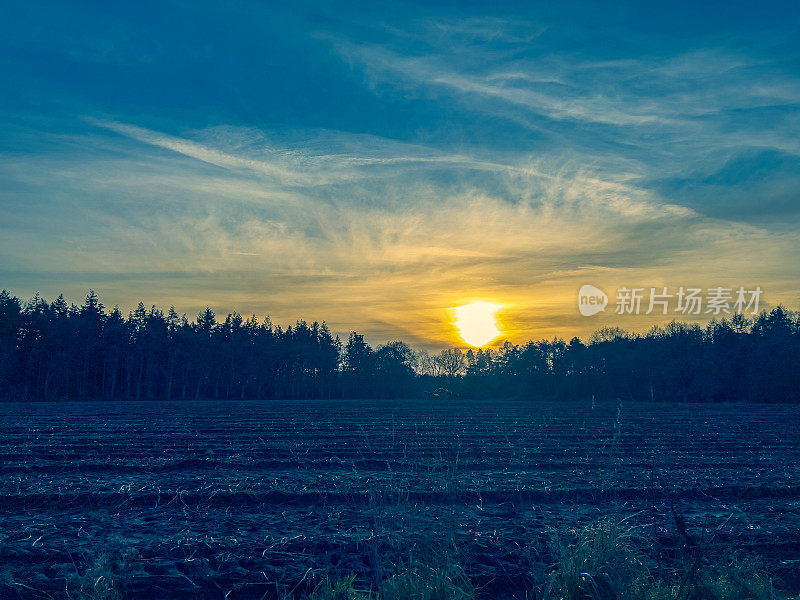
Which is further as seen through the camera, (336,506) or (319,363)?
(319,363)

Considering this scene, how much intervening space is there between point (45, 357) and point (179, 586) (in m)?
80.3

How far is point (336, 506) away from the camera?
988cm

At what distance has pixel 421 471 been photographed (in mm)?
12898

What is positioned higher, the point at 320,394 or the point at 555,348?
the point at 555,348

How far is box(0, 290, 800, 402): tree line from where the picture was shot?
73438 mm

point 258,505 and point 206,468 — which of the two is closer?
point 258,505

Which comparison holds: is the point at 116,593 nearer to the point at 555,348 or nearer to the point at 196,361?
the point at 196,361

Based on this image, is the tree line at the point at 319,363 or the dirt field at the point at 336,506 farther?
the tree line at the point at 319,363

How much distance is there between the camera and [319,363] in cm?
10675

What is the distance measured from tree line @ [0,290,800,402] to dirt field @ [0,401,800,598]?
63.2m

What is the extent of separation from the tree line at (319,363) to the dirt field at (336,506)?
6319 cm

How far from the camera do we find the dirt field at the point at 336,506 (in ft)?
21.6

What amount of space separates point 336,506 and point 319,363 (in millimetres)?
98445

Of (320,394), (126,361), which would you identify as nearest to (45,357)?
(126,361)
